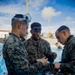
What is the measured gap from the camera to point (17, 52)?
1.46 metres

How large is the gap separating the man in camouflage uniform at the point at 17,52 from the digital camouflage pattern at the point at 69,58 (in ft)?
1.21

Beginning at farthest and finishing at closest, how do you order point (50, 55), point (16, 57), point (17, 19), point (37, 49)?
1. point (37, 49)
2. point (50, 55)
3. point (17, 19)
4. point (16, 57)

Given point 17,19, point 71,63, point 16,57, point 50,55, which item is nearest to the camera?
point 16,57

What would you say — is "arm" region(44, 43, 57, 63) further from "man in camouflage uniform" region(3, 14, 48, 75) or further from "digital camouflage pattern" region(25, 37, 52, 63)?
"man in camouflage uniform" region(3, 14, 48, 75)

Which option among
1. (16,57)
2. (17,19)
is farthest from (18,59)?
(17,19)

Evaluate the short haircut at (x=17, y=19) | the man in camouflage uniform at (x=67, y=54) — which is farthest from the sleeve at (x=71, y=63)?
the short haircut at (x=17, y=19)

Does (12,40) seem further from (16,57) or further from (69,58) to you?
(69,58)

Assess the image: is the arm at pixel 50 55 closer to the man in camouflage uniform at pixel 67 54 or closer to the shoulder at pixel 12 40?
Result: the man in camouflage uniform at pixel 67 54

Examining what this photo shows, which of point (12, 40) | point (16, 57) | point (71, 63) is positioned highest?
point (12, 40)

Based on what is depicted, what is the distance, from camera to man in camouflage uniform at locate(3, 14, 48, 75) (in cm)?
146

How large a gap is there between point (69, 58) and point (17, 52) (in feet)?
2.19

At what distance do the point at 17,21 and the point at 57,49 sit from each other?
1158 cm

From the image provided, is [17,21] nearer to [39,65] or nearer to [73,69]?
[39,65]

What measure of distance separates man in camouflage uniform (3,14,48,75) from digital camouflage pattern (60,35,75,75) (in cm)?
37
